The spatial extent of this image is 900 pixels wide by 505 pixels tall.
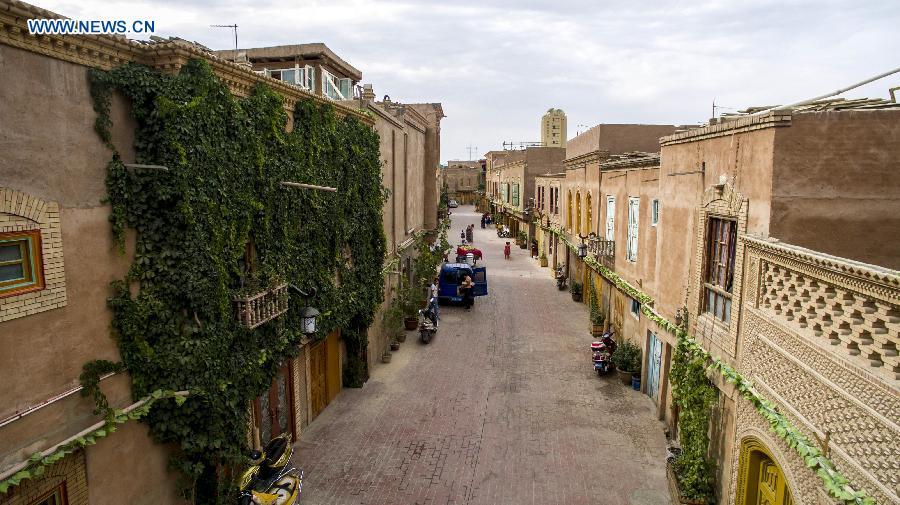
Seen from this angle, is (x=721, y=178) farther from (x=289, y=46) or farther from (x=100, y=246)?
(x=289, y=46)

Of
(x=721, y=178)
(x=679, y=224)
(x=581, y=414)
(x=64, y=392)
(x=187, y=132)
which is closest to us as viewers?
(x=64, y=392)

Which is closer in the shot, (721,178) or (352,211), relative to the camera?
(721,178)

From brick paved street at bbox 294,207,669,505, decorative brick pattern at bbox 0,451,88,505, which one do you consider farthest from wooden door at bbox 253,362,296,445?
decorative brick pattern at bbox 0,451,88,505

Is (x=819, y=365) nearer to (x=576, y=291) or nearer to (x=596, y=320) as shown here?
(x=596, y=320)

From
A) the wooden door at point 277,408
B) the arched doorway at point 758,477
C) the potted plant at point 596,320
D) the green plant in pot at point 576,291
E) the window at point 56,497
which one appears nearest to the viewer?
the window at point 56,497

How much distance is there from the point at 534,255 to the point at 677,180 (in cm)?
2942

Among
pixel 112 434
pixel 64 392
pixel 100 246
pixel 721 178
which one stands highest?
pixel 721 178

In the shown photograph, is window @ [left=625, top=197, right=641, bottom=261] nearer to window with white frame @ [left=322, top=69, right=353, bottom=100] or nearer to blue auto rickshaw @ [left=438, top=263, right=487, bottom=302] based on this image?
window with white frame @ [left=322, top=69, right=353, bottom=100]

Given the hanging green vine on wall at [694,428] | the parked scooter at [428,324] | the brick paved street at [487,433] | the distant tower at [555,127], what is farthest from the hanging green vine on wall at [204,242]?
the distant tower at [555,127]

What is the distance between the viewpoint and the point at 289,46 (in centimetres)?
1560

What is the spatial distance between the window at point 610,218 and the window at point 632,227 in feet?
5.64

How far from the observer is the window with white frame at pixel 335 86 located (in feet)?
53.8

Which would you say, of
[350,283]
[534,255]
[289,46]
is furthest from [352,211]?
[534,255]

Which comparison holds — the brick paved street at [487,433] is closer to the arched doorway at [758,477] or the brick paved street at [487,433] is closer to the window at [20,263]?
the arched doorway at [758,477]
